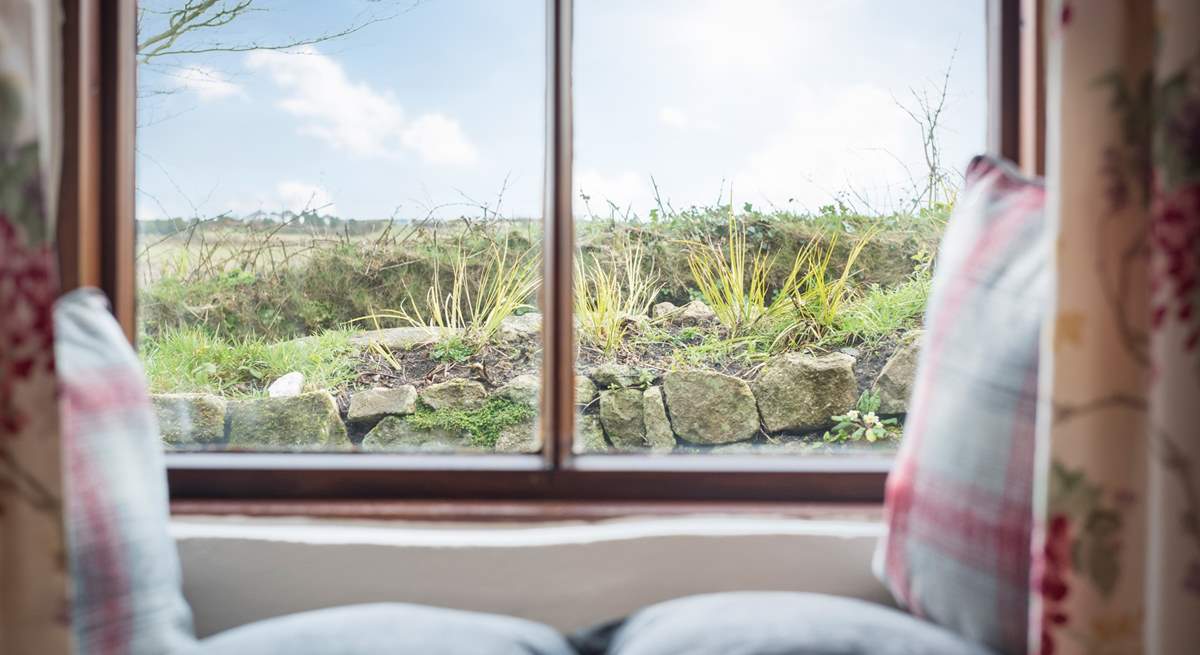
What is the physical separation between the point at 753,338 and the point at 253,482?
991 millimetres

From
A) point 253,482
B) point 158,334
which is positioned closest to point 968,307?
point 253,482

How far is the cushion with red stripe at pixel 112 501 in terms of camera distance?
2.70 ft

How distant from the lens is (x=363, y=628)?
79 centimetres

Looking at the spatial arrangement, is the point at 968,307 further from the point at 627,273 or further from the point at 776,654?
the point at 627,273

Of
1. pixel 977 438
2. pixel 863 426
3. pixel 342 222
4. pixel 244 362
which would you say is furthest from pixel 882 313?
pixel 244 362

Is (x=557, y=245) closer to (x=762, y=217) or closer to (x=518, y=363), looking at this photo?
(x=518, y=363)

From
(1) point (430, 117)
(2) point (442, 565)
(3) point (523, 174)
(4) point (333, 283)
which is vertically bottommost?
(2) point (442, 565)

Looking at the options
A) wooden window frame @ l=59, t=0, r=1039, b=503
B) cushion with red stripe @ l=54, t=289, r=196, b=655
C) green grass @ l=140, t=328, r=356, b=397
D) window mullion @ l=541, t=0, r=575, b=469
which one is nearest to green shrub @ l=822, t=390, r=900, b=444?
wooden window frame @ l=59, t=0, r=1039, b=503

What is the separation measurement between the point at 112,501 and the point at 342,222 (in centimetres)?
68

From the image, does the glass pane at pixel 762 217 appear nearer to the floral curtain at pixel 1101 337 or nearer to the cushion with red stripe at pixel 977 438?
the cushion with red stripe at pixel 977 438

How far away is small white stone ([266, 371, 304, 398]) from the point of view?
4.45ft

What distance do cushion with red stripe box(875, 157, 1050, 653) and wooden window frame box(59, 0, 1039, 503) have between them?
0.31 m

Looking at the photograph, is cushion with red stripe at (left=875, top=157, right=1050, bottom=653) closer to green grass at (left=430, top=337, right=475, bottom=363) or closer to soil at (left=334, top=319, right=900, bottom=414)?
soil at (left=334, top=319, right=900, bottom=414)

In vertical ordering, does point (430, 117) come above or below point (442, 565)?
above
